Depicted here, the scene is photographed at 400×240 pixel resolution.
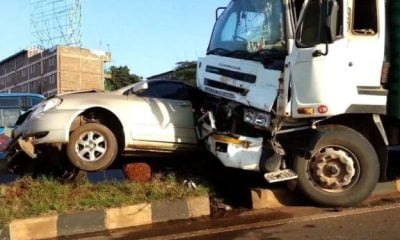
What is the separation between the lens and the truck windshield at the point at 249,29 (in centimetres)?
706

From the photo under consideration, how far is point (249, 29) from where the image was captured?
24.6 feet

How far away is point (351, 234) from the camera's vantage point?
5.73 m

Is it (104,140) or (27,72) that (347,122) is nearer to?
(104,140)

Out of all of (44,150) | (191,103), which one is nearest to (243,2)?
(191,103)

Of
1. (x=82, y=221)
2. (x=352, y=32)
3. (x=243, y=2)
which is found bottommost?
(x=82, y=221)

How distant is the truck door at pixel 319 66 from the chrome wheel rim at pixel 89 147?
8.82 feet

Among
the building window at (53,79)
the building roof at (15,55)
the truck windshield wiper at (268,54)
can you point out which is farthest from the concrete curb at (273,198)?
the building roof at (15,55)

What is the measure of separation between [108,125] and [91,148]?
515 millimetres

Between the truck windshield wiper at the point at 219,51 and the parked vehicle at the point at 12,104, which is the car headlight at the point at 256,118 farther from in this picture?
the parked vehicle at the point at 12,104

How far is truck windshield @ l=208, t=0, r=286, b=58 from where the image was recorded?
7.06 m

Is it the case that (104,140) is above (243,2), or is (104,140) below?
below

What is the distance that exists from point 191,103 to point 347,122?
7.70ft

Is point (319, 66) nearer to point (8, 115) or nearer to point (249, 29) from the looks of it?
point (249, 29)

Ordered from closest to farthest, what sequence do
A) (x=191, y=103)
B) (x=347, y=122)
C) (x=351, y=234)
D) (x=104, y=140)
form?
(x=351, y=234) → (x=347, y=122) → (x=104, y=140) → (x=191, y=103)
